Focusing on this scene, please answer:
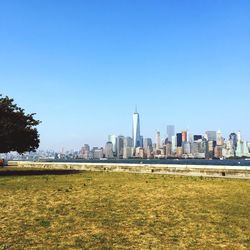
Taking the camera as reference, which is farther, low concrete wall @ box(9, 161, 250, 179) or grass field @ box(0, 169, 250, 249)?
low concrete wall @ box(9, 161, 250, 179)

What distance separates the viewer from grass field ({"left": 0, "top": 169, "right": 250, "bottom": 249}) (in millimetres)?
8875

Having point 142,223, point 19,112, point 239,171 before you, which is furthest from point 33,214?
point 19,112

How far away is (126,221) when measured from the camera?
1134cm

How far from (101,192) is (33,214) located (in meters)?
6.74

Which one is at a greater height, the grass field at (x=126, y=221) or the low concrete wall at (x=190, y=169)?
the low concrete wall at (x=190, y=169)

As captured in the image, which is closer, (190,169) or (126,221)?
(126,221)

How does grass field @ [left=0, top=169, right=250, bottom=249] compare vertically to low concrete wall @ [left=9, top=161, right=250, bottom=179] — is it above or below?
below

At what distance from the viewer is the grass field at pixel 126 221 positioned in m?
8.88

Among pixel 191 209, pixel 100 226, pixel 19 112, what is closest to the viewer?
pixel 100 226

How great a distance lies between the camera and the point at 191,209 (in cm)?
1353

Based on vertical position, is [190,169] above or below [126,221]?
above

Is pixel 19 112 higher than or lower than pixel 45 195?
higher

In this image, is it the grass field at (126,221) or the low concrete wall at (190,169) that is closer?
the grass field at (126,221)

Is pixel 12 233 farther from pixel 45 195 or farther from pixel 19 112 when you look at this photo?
pixel 19 112
